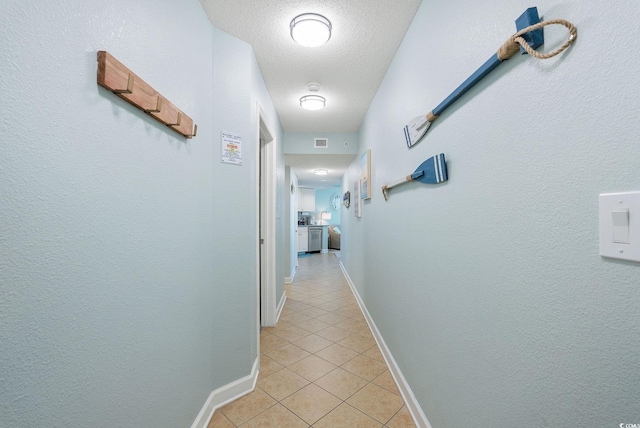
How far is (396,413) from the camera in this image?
1.54 metres

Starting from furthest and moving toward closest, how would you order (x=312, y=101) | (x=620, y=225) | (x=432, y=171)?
(x=312, y=101)
(x=432, y=171)
(x=620, y=225)

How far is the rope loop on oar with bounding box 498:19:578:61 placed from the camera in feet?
1.84

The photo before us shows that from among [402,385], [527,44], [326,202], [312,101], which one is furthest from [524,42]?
[326,202]

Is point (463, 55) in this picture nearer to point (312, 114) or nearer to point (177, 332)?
point (177, 332)

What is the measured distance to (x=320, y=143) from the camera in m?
3.77

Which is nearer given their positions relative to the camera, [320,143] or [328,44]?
[328,44]

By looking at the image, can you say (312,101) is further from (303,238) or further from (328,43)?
(303,238)

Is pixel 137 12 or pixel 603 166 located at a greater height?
pixel 137 12

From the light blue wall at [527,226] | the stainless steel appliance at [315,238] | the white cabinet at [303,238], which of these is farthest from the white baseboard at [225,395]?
the stainless steel appliance at [315,238]

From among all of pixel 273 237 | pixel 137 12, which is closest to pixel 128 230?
pixel 137 12

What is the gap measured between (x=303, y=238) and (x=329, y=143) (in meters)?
4.68

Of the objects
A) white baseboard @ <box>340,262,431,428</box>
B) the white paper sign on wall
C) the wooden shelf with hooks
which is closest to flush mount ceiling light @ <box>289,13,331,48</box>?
the white paper sign on wall

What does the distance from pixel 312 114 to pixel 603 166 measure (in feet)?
9.53

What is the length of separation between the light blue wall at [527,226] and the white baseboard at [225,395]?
3.74ft
